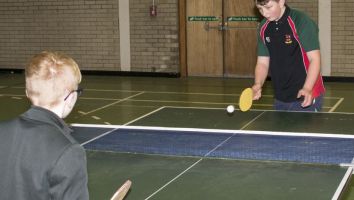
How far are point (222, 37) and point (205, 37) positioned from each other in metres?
0.40

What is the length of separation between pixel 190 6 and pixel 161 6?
68 cm

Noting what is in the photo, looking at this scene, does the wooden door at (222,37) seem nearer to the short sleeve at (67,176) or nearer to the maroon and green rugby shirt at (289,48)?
the maroon and green rugby shirt at (289,48)

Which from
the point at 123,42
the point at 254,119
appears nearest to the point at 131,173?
A: the point at 254,119

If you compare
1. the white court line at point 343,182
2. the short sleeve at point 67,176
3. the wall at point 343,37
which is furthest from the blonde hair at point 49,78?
the wall at point 343,37

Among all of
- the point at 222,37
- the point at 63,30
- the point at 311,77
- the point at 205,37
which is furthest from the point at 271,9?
the point at 63,30

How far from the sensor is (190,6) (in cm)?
1374

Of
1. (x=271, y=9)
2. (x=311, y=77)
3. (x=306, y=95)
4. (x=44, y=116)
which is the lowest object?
(x=306, y=95)

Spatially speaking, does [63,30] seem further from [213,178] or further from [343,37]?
[213,178]

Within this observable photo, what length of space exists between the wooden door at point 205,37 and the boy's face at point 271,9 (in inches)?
354

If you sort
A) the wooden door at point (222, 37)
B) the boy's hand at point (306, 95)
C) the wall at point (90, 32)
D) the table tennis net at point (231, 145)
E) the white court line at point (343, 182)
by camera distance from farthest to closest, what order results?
1. the wall at point (90, 32)
2. the wooden door at point (222, 37)
3. the boy's hand at point (306, 95)
4. the table tennis net at point (231, 145)
5. the white court line at point (343, 182)

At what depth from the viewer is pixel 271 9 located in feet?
14.7

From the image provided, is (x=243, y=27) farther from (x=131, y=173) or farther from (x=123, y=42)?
(x=131, y=173)

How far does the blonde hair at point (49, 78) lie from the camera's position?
2.05 meters

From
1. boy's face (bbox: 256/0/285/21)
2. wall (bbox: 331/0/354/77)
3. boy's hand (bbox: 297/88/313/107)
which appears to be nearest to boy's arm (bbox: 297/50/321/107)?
boy's hand (bbox: 297/88/313/107)
